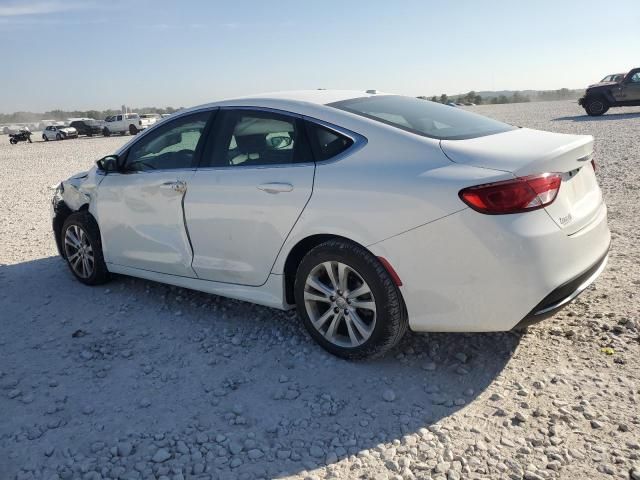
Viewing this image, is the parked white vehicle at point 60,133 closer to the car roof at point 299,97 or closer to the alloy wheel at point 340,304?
the car roof at point 299,97

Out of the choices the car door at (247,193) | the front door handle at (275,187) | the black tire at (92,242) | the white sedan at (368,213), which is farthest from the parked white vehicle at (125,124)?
the front door handle at (275,187)

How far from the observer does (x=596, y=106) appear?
23.2 m

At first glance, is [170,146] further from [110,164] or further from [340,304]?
[340,304]

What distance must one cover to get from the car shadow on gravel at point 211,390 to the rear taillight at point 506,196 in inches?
40.4

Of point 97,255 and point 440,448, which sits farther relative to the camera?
point 97,255

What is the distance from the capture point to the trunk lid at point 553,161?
2.96 m

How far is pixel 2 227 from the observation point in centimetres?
812

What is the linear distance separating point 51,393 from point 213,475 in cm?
137

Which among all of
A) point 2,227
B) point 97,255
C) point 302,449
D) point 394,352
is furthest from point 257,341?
point 2,227

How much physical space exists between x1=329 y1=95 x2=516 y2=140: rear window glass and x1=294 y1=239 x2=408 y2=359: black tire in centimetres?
79

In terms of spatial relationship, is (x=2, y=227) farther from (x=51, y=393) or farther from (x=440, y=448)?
(x=440, y=448)

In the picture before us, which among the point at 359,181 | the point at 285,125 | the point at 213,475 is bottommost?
the point at 213,475

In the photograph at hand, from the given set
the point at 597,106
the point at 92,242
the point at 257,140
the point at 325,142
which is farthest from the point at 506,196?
the point at 597,106

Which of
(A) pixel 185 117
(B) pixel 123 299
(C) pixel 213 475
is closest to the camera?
(C) pixel 213 475
